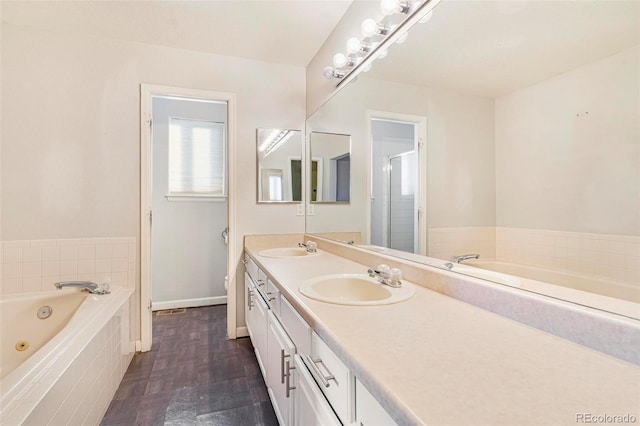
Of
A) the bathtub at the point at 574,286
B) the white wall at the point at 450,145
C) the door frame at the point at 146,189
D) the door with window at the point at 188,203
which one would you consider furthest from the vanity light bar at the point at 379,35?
the door with window at the point at 188,203

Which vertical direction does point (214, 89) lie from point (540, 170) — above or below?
above

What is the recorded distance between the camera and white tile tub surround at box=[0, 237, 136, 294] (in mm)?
2033

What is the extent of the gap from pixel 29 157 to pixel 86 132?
0.39m

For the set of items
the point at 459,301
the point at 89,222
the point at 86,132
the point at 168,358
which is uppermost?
the point at 86,132

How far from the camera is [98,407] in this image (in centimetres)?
150

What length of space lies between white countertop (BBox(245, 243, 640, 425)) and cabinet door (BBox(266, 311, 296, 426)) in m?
0.32

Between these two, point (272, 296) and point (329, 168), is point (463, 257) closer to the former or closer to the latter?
point (272, 296)

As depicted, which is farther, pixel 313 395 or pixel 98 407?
pixel 98 407

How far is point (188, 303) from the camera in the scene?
128 inches

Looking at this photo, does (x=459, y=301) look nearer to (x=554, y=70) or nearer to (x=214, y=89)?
(x=554, y=70)

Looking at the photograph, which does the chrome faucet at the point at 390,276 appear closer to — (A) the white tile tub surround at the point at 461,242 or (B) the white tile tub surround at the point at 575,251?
(A) the white tile tub surround at the point at 461,242

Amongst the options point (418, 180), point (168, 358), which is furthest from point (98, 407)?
point (418, 180)

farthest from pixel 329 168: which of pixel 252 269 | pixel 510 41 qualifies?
pixel 510 41

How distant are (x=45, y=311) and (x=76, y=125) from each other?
1306mm
